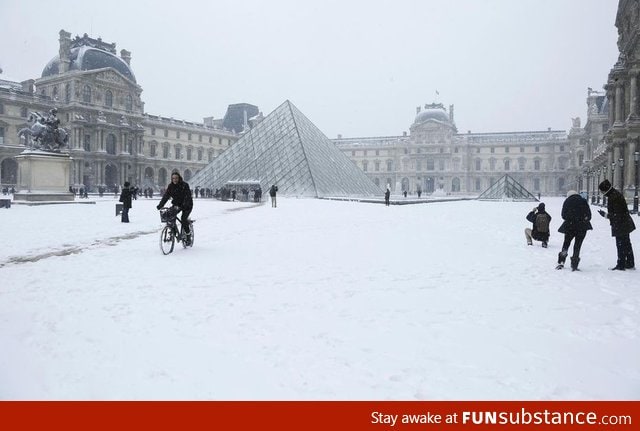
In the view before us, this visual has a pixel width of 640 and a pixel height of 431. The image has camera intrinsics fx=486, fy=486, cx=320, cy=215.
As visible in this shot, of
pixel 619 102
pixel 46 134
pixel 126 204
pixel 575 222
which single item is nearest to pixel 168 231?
pixel 126 204

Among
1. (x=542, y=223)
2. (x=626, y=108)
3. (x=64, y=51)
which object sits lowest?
(x=542, y=223)

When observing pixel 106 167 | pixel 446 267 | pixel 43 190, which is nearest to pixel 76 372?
pixel 446 267

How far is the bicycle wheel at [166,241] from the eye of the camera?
269 inches

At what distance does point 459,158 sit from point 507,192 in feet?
107

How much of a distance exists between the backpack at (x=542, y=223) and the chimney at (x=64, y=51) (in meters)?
51.5

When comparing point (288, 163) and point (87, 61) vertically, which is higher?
point (87, 61)

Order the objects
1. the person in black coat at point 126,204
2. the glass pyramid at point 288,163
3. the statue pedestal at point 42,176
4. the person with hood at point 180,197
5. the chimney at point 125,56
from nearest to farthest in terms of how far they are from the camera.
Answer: the person with hood at point 180,197, the person in black coat at point 126,204, the statue pedestal at point 42,176, the glass pyramid at point 288,163, the chimney at point 125,56

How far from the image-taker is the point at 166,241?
6980 mm

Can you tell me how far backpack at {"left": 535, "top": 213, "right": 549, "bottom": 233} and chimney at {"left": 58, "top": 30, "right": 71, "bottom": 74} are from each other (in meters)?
51.5

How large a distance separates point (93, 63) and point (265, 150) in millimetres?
26718

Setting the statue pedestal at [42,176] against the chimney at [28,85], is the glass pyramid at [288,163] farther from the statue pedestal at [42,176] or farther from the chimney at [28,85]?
the chimney at [28,85]

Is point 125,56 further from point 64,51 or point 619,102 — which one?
point 619,102

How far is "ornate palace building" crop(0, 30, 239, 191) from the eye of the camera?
44531 mm

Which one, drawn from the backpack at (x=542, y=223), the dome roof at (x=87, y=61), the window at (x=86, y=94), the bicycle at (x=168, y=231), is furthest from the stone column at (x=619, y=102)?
the dome roof at (x=87, y=61)
